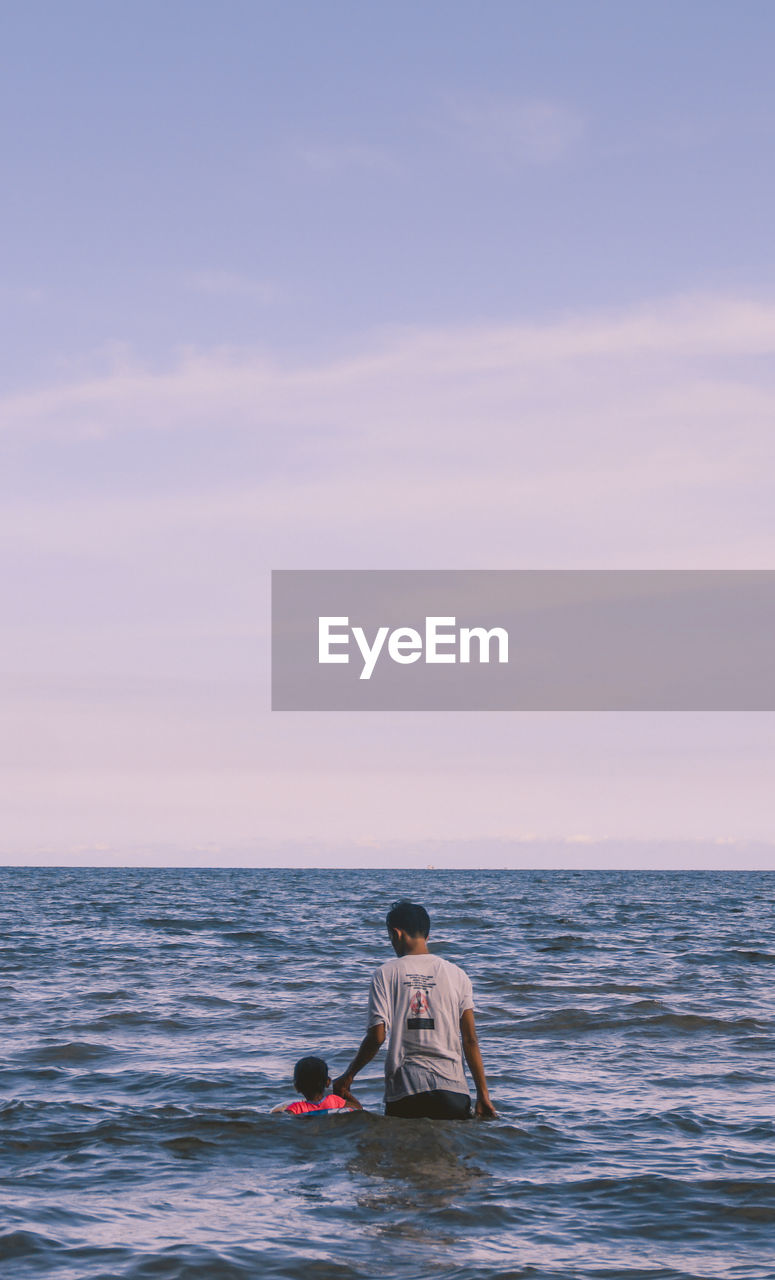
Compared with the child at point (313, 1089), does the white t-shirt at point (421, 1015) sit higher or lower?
higher

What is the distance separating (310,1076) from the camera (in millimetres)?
10789

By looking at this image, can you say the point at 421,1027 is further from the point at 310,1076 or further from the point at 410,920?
the point at 310,1076

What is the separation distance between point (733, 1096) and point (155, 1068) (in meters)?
6.37

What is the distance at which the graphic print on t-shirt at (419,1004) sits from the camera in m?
9.21

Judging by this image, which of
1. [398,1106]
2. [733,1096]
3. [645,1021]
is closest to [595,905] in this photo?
[645,1021]

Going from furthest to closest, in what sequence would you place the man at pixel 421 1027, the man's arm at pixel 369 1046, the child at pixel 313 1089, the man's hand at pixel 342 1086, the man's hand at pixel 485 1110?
1. the child at pixel 313 1089
2. the man's hand at pixel 342 1086
3. the man's hand at pixel 485 1110
4. the man at pixel 421 1027
5. the man's arm at pixel 369 1046

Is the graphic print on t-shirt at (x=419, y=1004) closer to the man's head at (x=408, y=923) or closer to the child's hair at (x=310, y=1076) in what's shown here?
the man's head at (x=408, y=923)

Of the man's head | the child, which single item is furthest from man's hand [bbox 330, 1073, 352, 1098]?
the man's head

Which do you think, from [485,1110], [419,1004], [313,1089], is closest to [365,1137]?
[313,1089]

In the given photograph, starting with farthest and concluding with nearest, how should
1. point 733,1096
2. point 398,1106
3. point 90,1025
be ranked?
A: point 90,1025 → point 733,1096 → point 398,1106

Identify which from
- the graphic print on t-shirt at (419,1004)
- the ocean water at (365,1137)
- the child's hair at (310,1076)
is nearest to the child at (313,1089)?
the child's hair at (310,1076)

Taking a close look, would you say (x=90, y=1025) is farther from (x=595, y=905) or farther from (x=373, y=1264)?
(x=595, y=905)

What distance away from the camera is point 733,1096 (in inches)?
→ 485

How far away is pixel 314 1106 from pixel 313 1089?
186 millimetres
